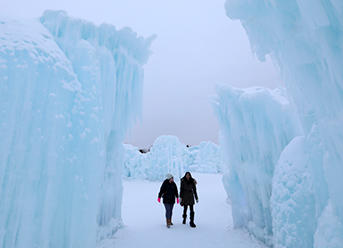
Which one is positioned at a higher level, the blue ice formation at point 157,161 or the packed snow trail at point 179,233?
the blue ice formation at point 157,161

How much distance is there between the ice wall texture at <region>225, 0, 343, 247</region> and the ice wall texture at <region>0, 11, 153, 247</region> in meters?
3.52

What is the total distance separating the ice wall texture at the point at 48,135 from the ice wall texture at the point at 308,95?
139 inches

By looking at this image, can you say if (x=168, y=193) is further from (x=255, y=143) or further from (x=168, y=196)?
(x=255, y=143)

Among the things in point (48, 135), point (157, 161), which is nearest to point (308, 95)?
point (48, 135)

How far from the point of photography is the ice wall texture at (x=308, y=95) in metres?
2.00

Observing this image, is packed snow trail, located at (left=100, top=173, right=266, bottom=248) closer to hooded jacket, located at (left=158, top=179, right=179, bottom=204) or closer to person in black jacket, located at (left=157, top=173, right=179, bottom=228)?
person in black jacket, located at (left=157, top=173, right=179, bottom=228)

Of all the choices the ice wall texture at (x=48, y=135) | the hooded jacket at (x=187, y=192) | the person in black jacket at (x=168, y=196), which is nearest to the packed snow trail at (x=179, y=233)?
the person in black jacket at (x=168, y=196)

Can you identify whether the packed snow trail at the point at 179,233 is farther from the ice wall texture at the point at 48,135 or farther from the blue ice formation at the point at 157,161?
the blue ice formation at the point at 157,161

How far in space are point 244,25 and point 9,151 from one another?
4.61 metres

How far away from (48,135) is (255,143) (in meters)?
6.01

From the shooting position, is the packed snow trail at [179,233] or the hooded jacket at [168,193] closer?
the packed snow trail at [179,233]

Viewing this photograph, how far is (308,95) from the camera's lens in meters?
2.54

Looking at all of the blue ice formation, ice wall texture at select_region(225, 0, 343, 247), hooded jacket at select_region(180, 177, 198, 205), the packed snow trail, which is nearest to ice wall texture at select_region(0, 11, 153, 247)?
the packed snow trail

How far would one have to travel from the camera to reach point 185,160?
39.8m
